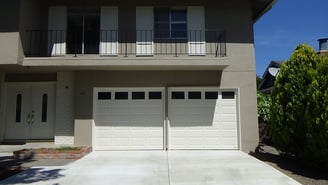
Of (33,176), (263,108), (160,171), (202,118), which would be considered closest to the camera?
(33,176)

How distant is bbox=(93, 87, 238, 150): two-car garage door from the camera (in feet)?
43.8

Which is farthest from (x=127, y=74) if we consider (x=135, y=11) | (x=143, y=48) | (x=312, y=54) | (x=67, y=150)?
(x=312, y=54)

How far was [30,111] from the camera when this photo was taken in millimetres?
13656

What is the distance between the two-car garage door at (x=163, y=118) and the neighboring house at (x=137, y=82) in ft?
0.13

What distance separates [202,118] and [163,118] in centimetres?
155

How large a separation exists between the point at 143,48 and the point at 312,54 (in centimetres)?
643

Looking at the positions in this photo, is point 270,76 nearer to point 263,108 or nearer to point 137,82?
point 263,108

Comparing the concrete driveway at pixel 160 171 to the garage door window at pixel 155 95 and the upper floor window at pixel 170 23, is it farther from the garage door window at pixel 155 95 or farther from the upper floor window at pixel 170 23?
the upper floor window at pixel 170 23

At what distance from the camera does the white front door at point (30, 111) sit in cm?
1351

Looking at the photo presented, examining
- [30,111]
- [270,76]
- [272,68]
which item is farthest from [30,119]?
[270,76]

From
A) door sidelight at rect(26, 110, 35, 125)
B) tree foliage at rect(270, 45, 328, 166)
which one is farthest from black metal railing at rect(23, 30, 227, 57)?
tree foliage at rect(270, 45, 328, 166)

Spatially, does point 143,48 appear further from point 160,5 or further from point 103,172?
point 103,172

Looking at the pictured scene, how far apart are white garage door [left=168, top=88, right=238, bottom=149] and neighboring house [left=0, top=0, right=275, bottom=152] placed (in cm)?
4

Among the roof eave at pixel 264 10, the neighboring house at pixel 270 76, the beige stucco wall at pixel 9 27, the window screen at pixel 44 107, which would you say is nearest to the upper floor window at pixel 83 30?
the window screen at pixel 44 107
